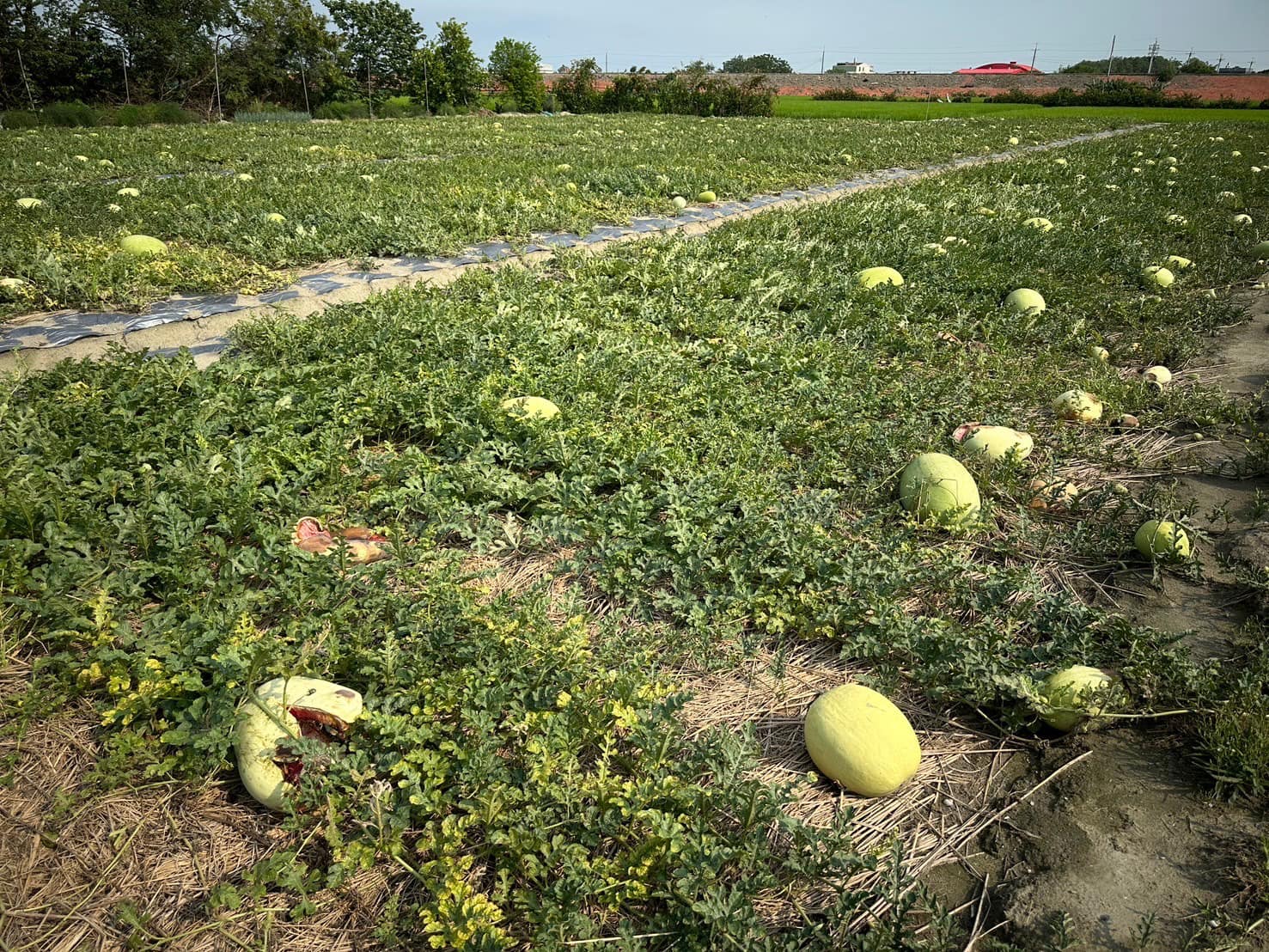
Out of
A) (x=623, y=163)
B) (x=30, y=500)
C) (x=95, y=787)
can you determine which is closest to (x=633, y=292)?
(x=30, y=500)

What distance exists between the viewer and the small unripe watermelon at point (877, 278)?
6.21m

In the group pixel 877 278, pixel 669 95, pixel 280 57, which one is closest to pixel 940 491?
pixel 877 278

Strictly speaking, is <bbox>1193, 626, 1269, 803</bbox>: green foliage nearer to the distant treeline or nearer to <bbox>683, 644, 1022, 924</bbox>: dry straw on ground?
<bbox>683, 644, 1022, 924</bbox>: dry straw on ground

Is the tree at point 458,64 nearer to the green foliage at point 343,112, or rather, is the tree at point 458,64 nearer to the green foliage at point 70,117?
the green foliage at point 343,112

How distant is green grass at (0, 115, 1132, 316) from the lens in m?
5.42

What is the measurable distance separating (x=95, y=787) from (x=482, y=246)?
594 centimetres

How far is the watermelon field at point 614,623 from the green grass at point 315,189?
0.22 meters

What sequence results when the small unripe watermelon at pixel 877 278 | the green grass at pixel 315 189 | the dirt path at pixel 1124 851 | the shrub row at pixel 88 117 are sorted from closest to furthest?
1. the dirt path at pixel 1124 851
2. the green grass at pixel 315 189
3. the small unripe watermelon at pixel 877 278
4. the shrub row at pixel 88 117

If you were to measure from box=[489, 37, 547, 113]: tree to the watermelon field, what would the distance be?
4477cm

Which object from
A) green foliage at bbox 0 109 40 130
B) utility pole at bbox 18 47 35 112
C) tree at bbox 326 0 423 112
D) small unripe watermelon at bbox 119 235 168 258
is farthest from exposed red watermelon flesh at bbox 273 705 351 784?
tree at bbox 326 0 423 112

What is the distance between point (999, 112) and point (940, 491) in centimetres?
4452

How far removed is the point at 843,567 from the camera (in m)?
2.75

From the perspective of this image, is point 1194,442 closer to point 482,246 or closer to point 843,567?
point 843,567

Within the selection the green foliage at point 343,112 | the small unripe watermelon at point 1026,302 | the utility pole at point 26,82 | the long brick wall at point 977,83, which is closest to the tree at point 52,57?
the utility pole at point 26,82
